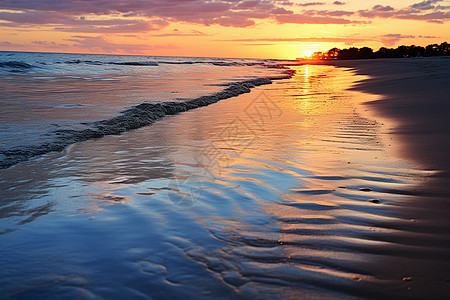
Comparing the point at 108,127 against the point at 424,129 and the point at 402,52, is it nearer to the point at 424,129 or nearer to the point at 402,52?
the point at 424,129

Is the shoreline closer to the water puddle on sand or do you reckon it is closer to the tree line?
the water puddle on sand

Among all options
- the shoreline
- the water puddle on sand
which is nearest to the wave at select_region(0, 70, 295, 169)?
the water puddle on sand

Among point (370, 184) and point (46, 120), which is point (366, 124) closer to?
point (370, 184)

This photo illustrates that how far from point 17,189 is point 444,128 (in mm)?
6581

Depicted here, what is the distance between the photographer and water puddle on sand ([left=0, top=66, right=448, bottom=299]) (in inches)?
84.7

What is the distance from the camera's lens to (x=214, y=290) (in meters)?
2.08

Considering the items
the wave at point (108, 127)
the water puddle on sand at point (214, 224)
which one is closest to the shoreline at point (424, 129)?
the water puddle on sand at point (214, 224)

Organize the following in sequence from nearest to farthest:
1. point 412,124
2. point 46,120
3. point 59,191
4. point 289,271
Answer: point 289,271 < point 59,191 < point 412,124 < point 46,120

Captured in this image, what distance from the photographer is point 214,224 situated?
9.78ft

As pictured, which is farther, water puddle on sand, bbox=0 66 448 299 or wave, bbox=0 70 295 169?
wave, bbox=0 70 295 169

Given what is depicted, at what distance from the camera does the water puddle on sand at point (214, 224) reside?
2.15 meters

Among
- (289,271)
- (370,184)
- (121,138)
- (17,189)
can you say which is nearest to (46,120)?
(121,138)

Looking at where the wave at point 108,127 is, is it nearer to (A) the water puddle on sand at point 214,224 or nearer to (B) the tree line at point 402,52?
(A) the water puddle on sand at point 214,224

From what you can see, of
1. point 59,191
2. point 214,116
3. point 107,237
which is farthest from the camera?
point 214,116
